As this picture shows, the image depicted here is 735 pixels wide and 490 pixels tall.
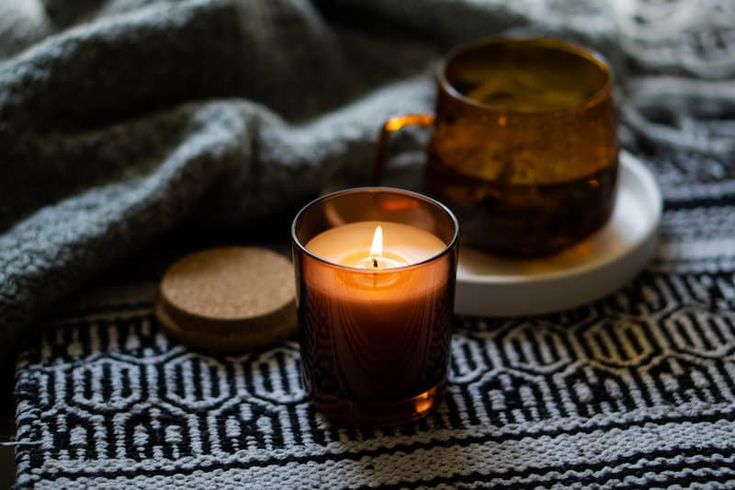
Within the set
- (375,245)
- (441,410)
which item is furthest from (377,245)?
(441,410)

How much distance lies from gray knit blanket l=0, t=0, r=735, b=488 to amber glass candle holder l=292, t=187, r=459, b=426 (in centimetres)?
3

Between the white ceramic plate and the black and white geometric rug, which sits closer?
the black and white geometric rug

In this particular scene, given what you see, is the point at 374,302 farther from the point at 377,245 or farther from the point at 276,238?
the point at 276,238

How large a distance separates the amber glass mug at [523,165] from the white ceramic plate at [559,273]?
0.01 meters

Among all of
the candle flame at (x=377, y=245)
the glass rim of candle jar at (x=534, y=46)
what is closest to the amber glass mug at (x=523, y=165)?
the glass rim of candle jar at (x=534, y=46)

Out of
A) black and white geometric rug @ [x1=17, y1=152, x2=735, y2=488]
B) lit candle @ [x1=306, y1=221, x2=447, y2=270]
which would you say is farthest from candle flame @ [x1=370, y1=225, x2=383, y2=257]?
black and white geometric rug @ [x1=17, y1=152, x2=735, y2=488]

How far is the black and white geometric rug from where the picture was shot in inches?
20.4

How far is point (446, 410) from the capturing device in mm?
563

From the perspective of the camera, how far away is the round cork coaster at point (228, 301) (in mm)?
606

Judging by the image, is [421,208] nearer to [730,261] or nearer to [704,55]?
[730,261]

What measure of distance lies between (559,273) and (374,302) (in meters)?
0.18

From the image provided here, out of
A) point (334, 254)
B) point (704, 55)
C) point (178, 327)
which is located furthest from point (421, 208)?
point (704, 55)

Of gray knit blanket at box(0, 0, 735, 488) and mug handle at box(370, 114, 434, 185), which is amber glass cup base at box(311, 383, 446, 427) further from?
mug handle at box(370, 114, 434, 185)

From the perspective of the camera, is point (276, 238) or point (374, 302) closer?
point (374, 302)
